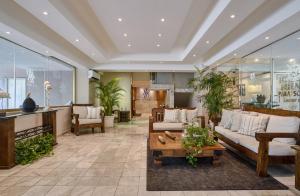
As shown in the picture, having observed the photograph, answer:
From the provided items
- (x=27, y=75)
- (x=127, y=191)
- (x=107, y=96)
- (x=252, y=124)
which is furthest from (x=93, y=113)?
(x=252, y=124)

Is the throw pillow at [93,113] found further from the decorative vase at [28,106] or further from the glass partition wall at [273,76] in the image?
the glass partition wall at [273,76]

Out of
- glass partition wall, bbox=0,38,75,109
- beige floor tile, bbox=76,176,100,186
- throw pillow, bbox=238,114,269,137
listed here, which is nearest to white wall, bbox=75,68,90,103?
glass partition wall, bbox=0,38,75,109

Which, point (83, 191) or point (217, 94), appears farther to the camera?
point (217, 94)

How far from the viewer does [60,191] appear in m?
2.67

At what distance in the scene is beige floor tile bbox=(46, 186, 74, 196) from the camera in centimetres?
259

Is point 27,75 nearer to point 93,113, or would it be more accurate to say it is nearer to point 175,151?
point 93,113

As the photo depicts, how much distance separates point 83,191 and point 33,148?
2.13 metres

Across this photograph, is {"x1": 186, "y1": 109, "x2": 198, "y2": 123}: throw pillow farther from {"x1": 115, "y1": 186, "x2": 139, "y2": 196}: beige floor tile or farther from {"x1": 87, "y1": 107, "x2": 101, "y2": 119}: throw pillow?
{"x1": 115, "y1": 186, "x2": 139, "y2": 196}: beige floor tile

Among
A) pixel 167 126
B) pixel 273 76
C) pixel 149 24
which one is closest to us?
pixel 149 24

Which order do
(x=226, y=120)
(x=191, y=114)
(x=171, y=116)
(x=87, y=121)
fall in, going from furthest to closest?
(x=87, y=121) → (x=191, y=114) → (x=171, y=116) → (x=226, y=120)

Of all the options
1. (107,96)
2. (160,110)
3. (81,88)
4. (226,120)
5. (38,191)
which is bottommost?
(38,191)

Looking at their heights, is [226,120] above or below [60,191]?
above

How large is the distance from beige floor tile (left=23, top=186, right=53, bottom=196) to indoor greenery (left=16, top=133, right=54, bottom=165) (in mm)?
1271

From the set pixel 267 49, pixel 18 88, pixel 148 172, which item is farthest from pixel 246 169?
pixel 18 88
